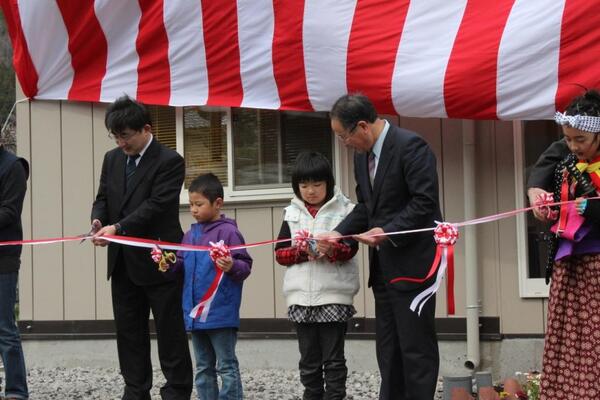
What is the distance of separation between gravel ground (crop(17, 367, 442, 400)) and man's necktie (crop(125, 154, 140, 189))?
1819 mm

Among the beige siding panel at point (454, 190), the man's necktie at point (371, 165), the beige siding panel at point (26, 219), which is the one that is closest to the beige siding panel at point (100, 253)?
the beige siding panel at point (26, 219)

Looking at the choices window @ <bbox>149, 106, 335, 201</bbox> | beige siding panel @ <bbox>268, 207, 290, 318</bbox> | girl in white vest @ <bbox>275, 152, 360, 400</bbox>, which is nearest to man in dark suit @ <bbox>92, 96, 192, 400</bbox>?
girl in white vest @ <bbox>275, 152, 360, 400</bbox>

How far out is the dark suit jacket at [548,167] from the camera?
529 centimetres

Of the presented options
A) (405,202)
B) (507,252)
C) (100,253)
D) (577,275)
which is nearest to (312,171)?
(405,202)

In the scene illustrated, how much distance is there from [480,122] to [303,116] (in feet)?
4.37

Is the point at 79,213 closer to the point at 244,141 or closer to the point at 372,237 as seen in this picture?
the point at 244,141

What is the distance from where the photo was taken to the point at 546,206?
199 inches

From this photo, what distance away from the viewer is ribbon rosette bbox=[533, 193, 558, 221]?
16.7 feet

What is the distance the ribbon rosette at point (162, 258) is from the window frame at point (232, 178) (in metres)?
1.89

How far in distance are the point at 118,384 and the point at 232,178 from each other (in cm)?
172

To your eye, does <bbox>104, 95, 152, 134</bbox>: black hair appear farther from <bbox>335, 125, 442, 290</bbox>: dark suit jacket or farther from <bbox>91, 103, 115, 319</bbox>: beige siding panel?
<bbox>91, 103, 115, 319</bbox>: beige siding panel

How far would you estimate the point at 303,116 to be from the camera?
8.09 metres

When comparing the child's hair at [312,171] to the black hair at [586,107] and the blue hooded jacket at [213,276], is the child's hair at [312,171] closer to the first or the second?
the blue hooded jacket at [213,276]

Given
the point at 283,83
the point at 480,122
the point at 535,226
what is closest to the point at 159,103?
the point at 283,83
